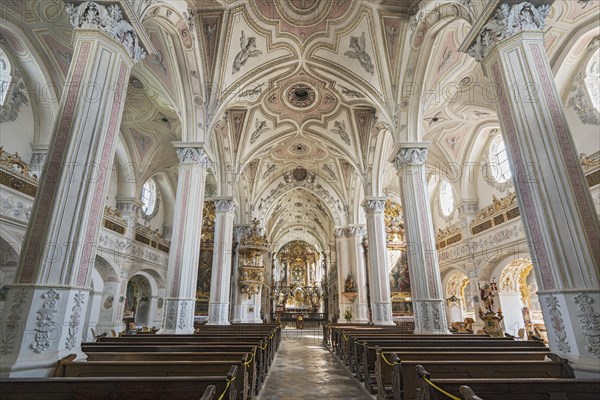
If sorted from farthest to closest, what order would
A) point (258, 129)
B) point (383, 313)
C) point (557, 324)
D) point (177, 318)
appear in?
point (258, 129) → point (383, 313) → point (177, 318) → point (557, 324)

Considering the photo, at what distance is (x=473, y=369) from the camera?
3826 mm

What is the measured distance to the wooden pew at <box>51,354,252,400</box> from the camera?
367 cm

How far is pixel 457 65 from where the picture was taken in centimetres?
1084

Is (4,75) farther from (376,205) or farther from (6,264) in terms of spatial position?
(376,205)

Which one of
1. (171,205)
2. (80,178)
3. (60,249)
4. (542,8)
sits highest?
(171,205)

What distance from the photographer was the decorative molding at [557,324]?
159 inches

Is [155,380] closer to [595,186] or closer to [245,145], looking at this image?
[595,186]

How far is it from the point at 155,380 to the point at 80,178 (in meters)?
3.14

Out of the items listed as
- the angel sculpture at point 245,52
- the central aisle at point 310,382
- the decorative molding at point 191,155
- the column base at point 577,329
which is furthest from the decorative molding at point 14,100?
the column base at point 577,329

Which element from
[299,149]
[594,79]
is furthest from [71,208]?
[299,149]

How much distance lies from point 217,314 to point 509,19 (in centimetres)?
1333

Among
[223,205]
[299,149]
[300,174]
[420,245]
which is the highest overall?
[299,149]

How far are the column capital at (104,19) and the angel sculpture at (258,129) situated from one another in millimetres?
10329

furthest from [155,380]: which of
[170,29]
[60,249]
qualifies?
[170,29]
